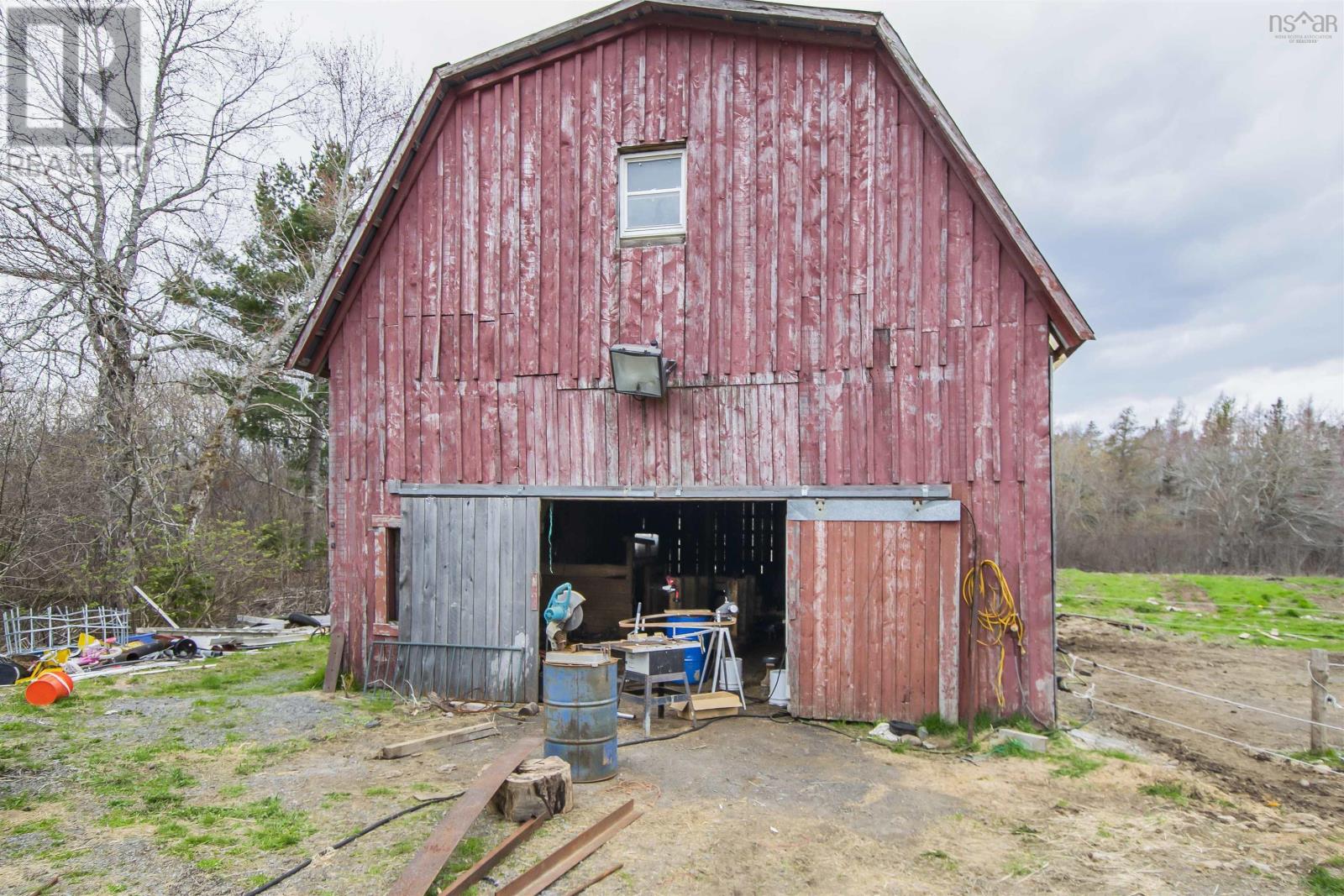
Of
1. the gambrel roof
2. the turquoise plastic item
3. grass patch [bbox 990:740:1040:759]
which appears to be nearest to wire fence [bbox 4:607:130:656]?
the gambrel roof

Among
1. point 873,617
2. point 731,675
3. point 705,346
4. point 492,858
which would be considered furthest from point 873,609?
point 492,858

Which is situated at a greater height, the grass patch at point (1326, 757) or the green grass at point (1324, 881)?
the green grass at point (1324, 881)

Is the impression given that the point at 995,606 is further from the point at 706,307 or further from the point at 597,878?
the point at 597,878

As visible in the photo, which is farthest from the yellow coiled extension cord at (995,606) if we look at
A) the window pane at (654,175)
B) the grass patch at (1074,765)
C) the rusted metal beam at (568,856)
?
the window pane at (654,175)

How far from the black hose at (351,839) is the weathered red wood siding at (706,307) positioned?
4.06 m

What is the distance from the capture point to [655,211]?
930 cm

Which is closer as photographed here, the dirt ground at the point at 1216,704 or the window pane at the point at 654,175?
the dirt ground at the point at 1216,704

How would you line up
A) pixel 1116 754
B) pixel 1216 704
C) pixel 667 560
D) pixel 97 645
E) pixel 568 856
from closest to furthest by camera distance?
1. pixel 568 856
2. pixel 1116 754
3. pixel 1216 704
4. pixel 97 645
5. pixel 667 560

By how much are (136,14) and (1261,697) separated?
915 inches

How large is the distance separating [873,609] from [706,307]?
3647 millimetres

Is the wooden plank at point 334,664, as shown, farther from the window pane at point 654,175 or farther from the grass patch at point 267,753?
the window pane at point 654,175

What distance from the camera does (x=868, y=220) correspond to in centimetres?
859

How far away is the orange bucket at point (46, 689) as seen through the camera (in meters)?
8.89

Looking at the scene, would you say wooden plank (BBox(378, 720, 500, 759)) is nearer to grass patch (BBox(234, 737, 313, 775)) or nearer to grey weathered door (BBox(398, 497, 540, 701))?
grass patch (BBox(234, 737, 313, 775))
